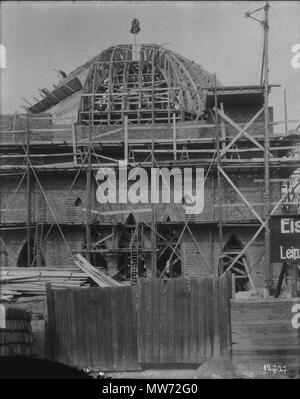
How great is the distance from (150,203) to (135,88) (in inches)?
282

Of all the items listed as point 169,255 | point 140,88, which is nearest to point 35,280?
point 169,255

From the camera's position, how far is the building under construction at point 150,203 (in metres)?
25.6

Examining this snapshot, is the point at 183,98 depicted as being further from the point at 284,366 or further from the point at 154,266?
the point at 284,366

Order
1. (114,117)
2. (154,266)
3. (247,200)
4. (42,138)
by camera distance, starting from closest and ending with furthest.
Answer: (154,266)
(247,200)
(42,138)
(114,117)

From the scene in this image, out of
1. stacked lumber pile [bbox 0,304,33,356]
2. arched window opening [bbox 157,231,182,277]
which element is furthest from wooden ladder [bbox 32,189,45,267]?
stacked lumber pile [bbox 0,304,33,356]

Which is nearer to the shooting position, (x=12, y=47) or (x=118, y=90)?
(x=12, y=47)

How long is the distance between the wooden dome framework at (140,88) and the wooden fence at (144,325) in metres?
12.9

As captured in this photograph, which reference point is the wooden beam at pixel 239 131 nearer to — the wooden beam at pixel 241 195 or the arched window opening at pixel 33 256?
the wooden beam at pixel 241 195

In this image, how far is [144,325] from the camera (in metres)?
17.5

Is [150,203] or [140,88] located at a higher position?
[140,88]

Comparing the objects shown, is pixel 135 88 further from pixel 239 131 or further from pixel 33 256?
pixel 33 256

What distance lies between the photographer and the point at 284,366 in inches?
658
